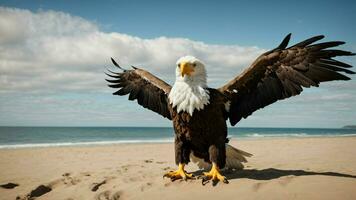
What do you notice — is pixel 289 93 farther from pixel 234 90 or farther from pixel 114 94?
pixel 114 94

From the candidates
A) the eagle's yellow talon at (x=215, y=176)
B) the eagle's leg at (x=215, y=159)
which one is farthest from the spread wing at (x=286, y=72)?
the eagle's yellow talon at (x=215, y=176)

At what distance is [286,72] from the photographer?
5.18m

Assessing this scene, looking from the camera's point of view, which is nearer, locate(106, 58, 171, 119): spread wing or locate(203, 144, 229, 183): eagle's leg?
locate(203, 144, 229, 183): eagle's leg

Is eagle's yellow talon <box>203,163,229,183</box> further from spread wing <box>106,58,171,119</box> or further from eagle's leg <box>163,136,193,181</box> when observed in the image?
spread wing <box>106,58,171,119</box>

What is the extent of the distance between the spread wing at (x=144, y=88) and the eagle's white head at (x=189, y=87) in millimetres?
1003

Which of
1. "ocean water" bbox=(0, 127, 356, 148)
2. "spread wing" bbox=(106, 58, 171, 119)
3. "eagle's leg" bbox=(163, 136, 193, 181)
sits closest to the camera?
"eagle's leg" bbox=(163, 136, 193, 181)

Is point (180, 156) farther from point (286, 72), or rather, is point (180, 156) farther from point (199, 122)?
point (286, 72)

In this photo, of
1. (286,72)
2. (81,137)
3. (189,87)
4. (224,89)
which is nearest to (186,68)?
(189,87)

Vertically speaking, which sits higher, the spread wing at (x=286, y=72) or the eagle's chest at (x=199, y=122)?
the spread wing at (x=286, y=72)

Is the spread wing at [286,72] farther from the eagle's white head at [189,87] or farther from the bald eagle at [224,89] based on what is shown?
the eagle's white head at [189,87]

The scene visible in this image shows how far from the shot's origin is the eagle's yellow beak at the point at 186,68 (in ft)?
15.8

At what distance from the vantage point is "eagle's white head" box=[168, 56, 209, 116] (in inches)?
190

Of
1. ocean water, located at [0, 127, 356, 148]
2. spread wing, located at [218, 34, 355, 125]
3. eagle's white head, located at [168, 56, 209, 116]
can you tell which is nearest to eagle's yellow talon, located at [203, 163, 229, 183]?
eagle's white head, located at [168, 56, 209, 116]

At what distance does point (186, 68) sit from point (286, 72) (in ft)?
5.18
